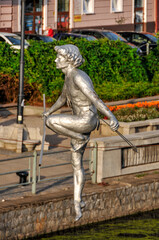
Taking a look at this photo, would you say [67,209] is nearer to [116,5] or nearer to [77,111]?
[77,111]

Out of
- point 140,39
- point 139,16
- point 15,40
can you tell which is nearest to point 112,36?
point 140,39

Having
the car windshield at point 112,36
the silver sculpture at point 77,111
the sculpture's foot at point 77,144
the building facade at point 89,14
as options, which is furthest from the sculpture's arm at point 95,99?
the building facade at point 89,14

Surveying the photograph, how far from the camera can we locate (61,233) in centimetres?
1083

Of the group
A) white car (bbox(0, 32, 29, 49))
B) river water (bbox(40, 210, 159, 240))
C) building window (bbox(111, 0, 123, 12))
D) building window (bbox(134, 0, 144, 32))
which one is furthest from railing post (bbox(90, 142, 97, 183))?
building window (bbox(111, 0, 123, 12))

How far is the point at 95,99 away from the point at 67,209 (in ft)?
11.8

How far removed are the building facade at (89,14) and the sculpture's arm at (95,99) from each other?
109 feet

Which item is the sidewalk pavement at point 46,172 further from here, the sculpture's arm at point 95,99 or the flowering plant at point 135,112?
the sculpture's arm at point 95,99

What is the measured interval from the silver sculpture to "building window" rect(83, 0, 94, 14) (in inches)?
1326

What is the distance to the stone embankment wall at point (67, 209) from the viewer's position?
399 inches

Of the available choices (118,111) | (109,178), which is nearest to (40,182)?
(109,178)

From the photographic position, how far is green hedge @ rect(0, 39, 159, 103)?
72.4 ft

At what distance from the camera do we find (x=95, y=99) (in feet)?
25.6

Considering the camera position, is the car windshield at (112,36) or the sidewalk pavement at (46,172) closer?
the sidewalk pavement at (46,172)

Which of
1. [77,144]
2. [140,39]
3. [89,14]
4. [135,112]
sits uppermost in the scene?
[89,14]
